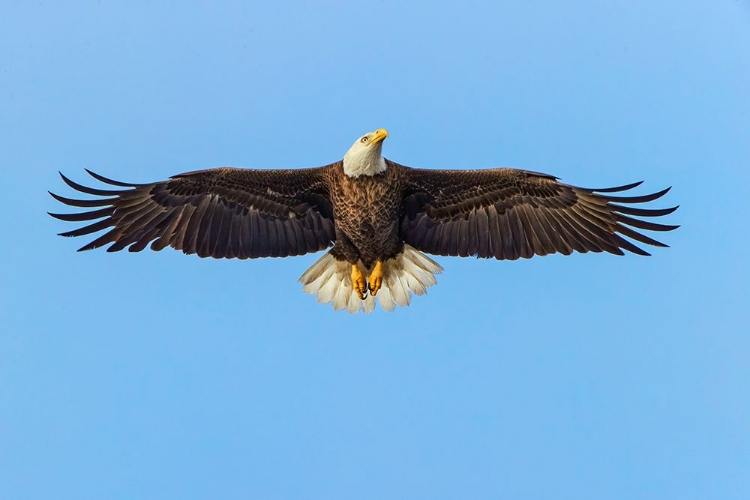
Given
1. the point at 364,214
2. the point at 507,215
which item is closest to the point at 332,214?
the point at 364,214

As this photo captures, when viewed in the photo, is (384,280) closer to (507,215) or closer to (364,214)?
(364,214)

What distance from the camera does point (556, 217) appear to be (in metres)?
9.63

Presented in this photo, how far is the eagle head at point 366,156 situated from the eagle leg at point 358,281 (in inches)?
48.9

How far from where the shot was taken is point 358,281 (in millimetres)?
10000

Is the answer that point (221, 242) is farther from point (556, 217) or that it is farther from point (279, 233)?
point (556, 217)

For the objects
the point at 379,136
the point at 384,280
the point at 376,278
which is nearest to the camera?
the point at 379,136

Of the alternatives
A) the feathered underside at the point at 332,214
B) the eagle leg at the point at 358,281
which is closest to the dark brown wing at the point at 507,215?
the feathered underside at the point at 332,214

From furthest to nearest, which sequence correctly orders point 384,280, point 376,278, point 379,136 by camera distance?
1. point 384,280
2. point 376,278
3. point 379,136

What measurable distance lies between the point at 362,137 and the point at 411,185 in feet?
2.56

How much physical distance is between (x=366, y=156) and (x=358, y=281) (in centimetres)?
153

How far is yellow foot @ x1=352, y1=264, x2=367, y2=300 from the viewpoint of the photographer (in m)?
10.0

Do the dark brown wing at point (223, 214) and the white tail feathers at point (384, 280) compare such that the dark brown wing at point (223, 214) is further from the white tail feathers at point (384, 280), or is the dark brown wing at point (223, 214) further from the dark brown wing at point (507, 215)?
the dark brown wing at point (507, 215)

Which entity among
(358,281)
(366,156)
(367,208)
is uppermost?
(366,156)

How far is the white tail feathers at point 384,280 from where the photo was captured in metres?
10.2
